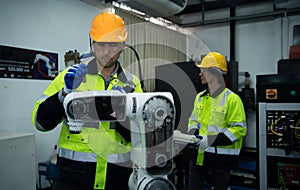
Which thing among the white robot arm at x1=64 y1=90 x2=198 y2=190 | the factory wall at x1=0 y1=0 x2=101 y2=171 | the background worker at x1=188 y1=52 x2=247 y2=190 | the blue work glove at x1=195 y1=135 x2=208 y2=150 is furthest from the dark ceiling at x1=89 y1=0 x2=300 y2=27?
the white robot arm at x1=64 y1=90 x2=198 y2=190

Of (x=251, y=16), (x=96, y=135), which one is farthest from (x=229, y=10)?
(x=96, y=135)

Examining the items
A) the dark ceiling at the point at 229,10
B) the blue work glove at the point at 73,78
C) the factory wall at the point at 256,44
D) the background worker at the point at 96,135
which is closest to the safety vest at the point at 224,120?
the background worker at the point at 96,135

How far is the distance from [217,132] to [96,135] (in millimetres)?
1259

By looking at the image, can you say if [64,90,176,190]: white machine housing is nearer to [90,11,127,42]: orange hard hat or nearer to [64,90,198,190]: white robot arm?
[64,90,198,190]: white robot arm

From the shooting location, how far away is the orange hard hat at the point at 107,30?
1261mm

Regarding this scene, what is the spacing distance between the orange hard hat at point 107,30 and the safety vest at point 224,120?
1.23m

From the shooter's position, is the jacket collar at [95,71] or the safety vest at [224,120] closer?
the jacket collar at [95,71]

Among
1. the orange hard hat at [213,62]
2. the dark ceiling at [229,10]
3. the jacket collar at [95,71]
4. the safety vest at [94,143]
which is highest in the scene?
the dark ceiling at [229,10]

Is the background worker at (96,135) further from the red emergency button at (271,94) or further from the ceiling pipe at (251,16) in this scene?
the ceiling pipe at (251,16)

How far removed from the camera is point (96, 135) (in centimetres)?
120

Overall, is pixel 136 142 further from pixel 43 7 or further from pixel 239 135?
pixel 43 7

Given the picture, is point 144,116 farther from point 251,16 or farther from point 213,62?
point 251,16

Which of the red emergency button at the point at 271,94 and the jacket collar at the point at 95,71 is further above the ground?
the jacket collar at the point at 95,71

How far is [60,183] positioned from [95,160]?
0.21 m
